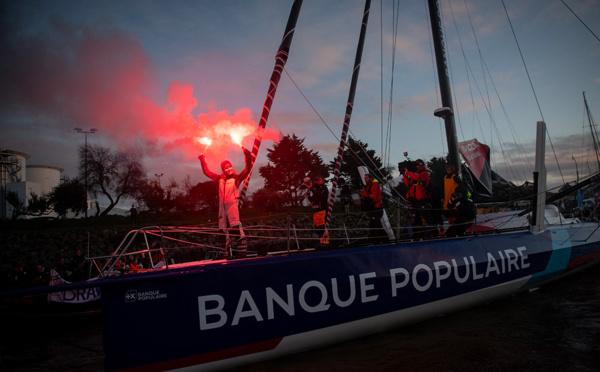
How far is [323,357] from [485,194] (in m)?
6.99

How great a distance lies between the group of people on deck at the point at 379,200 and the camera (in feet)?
18.4

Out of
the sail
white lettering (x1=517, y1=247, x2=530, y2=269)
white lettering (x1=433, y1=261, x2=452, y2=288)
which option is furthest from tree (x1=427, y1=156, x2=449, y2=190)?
white lettering (x1=433, y1=261, x2=452, y2=288)

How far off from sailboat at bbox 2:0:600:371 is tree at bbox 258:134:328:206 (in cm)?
3032

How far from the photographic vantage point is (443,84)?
354 inches

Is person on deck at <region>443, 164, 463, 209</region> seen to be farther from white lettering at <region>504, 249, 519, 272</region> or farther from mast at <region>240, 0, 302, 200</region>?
mast at <region>240, 0, 302, 200</region>

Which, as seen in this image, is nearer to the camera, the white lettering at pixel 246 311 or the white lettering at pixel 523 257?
the white lettering at pixel 246 311

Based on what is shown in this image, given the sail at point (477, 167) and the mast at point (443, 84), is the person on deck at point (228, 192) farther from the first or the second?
the sail at point (477, 167)

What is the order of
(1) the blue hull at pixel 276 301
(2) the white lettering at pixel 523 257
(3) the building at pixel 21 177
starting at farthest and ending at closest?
(3) the building at pixel 21 177
(2) the white lettering at pixel 523 257
(1) the blue hull at pixel 276 301

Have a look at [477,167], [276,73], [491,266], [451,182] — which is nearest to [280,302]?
[276,73]

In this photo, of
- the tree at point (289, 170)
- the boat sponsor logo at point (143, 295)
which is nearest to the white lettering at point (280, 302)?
the boat sponsor logo at point (143, 295)

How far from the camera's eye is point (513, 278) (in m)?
5.95

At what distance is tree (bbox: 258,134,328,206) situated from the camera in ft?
118

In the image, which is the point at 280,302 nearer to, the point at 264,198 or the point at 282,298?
the point at 282,298

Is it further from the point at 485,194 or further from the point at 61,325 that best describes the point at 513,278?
the point at 61,325
